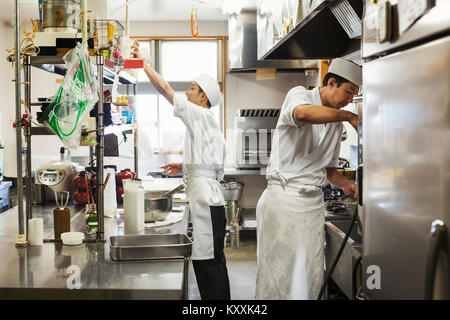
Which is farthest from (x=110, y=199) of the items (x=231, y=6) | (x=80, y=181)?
(x=231, y=6)

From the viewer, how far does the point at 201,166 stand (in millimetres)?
3158

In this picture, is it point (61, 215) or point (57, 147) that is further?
point (57, 147)

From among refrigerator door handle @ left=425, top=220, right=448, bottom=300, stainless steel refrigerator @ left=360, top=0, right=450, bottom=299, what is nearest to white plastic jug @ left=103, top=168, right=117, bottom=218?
stainless steel refrigerator @ left=360, top=0, right=450, bottom=299

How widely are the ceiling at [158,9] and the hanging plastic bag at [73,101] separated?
11.2ft

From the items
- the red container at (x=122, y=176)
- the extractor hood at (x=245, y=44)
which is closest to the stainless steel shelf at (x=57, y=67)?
the red container at (x=122, y=176)

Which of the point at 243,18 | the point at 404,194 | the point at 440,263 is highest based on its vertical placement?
the point at 243,18

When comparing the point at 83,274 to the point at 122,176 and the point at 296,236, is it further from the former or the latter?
the point at 122,176

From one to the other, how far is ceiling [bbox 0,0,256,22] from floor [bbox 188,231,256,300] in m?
2.90

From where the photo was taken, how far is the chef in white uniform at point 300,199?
251 cm

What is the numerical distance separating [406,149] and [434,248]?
246mm
